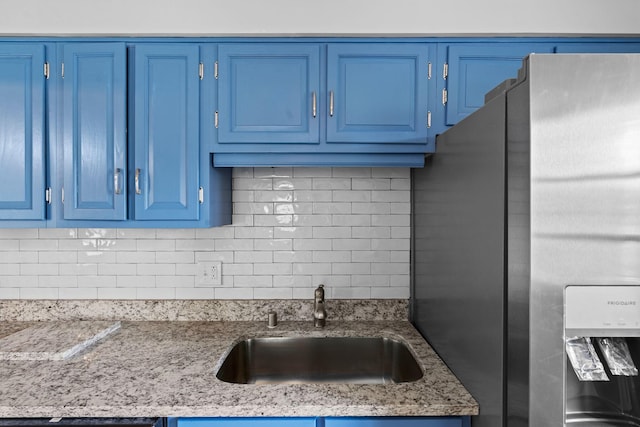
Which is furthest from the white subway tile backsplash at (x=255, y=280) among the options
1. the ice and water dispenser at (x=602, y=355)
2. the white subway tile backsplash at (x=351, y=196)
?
the ice and water dispenser at (x=602, y=355)

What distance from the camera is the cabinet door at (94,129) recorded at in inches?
71.8

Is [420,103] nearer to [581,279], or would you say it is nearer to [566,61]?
[566,61]

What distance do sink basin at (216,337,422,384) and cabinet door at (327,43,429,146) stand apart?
2.93 feet

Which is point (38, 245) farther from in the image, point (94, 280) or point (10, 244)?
point (94, 280)

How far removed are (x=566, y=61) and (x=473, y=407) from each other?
0.95 meters

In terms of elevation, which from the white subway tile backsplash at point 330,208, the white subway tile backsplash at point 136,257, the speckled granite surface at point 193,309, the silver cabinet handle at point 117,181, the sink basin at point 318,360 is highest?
the silver cabinet handle at point 117,181

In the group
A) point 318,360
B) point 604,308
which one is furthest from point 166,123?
point 604,308

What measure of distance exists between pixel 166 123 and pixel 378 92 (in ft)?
2.86

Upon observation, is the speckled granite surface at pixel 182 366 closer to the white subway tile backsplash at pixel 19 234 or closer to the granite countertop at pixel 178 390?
the granite countertop at pixel 178 390

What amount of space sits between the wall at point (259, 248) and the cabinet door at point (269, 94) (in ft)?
1.24

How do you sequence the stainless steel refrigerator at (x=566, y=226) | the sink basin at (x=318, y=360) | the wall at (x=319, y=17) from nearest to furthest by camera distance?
the stainless steel refrigerator at (x=566, y=226) → the wall at (x=319, y=17) → the sink basin at (x=318, y=360)

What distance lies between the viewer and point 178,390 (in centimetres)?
138

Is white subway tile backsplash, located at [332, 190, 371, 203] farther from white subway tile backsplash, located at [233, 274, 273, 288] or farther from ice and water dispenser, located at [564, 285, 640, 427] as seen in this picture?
ice and water dispenser, located at [564, 285, 640, 427]

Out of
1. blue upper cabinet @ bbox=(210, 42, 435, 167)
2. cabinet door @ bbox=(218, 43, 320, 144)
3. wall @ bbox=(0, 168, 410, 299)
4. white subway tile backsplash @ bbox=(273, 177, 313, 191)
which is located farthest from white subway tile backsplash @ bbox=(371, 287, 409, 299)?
cabinet door @ bbox=(218, 43, 320, 144)
